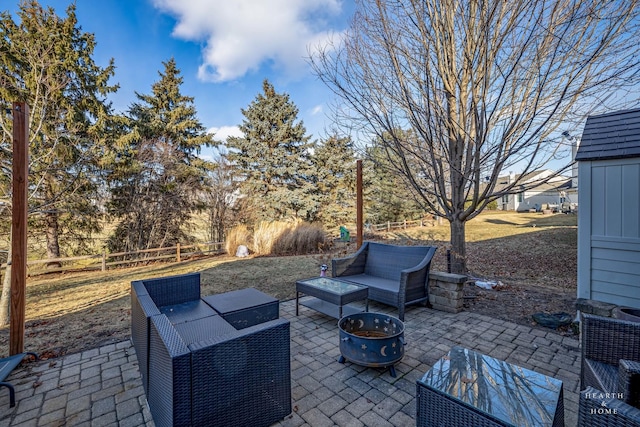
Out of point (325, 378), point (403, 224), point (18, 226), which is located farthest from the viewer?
point (403, 224)

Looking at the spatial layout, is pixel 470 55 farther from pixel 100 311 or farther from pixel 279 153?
pixel 279 153

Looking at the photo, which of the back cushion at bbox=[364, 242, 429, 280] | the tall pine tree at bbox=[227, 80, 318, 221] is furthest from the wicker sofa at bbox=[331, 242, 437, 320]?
the tall pine tree at bbox=[227, 80, 318, 221]

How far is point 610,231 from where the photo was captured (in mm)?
3156

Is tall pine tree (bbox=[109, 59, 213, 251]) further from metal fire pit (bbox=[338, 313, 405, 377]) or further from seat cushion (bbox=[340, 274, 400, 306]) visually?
metal fire pit (bbox=[338, 313, 405, 377])

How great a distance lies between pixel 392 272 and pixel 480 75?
3.17 m

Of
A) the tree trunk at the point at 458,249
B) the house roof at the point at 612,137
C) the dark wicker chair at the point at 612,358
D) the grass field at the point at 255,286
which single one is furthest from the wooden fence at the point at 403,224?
the dark wicker chair at the point at 612,358

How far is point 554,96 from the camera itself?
3.94 metres

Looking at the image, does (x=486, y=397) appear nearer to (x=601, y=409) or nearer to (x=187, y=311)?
(x=601, y=409)

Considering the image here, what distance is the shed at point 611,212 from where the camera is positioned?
300 cm

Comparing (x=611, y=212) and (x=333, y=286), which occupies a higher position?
(x=611, y=212)

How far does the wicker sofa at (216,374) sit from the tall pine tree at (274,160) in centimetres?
1262

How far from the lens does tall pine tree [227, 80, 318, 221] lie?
14.8 metres

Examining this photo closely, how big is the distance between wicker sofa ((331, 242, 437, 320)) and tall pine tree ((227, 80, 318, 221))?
407 inches

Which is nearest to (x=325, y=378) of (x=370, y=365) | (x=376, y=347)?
(x=370, y=365)
